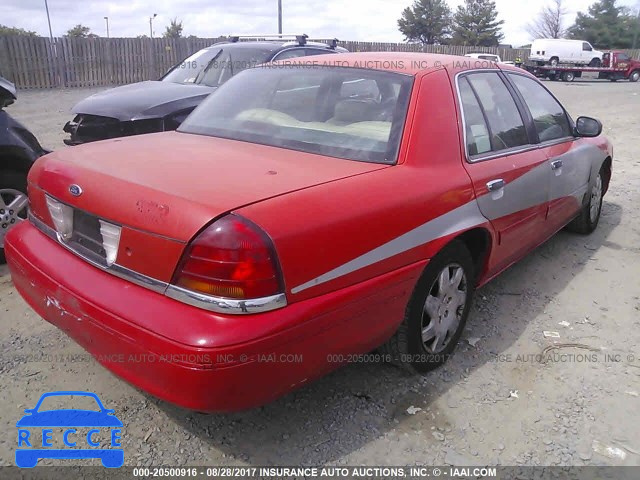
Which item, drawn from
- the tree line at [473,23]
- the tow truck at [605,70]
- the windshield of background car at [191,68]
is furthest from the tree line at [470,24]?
the windshield of background car at [191,68]

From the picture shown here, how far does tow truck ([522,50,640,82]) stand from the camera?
1351 inches

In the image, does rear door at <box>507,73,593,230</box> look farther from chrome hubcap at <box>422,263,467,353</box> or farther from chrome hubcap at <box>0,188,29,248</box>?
chrome hubcap at <box>0,188,29,248</box>

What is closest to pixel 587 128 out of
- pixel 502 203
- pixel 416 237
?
pixel 502 203

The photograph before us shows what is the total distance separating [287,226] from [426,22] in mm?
Result: 67190

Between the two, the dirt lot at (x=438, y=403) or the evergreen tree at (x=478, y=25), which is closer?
the dirt lot at (x=438, y=403)

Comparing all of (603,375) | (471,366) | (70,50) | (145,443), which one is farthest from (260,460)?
(70,50)

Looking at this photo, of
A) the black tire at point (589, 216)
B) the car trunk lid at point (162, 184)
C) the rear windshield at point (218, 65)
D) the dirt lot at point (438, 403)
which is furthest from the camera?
the rear windshield at point (218, 65)

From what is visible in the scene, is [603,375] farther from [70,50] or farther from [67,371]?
[70,50]

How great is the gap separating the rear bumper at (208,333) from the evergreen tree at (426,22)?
6506 centimetres

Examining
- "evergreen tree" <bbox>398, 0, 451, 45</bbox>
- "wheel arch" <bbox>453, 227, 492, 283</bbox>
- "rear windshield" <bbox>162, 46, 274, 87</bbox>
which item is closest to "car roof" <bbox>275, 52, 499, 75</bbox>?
"wheel arch" <bbox>453, 227, 492, 283</bbox>

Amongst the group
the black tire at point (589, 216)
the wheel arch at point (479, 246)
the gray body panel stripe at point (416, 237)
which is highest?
the gray body panel stripe at point (416, 237)

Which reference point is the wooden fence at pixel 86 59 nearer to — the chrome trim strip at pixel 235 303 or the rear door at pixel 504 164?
the rear door at pixel 504 164

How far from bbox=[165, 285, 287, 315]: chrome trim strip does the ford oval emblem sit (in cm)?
76

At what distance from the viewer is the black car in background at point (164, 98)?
19.4 feet
